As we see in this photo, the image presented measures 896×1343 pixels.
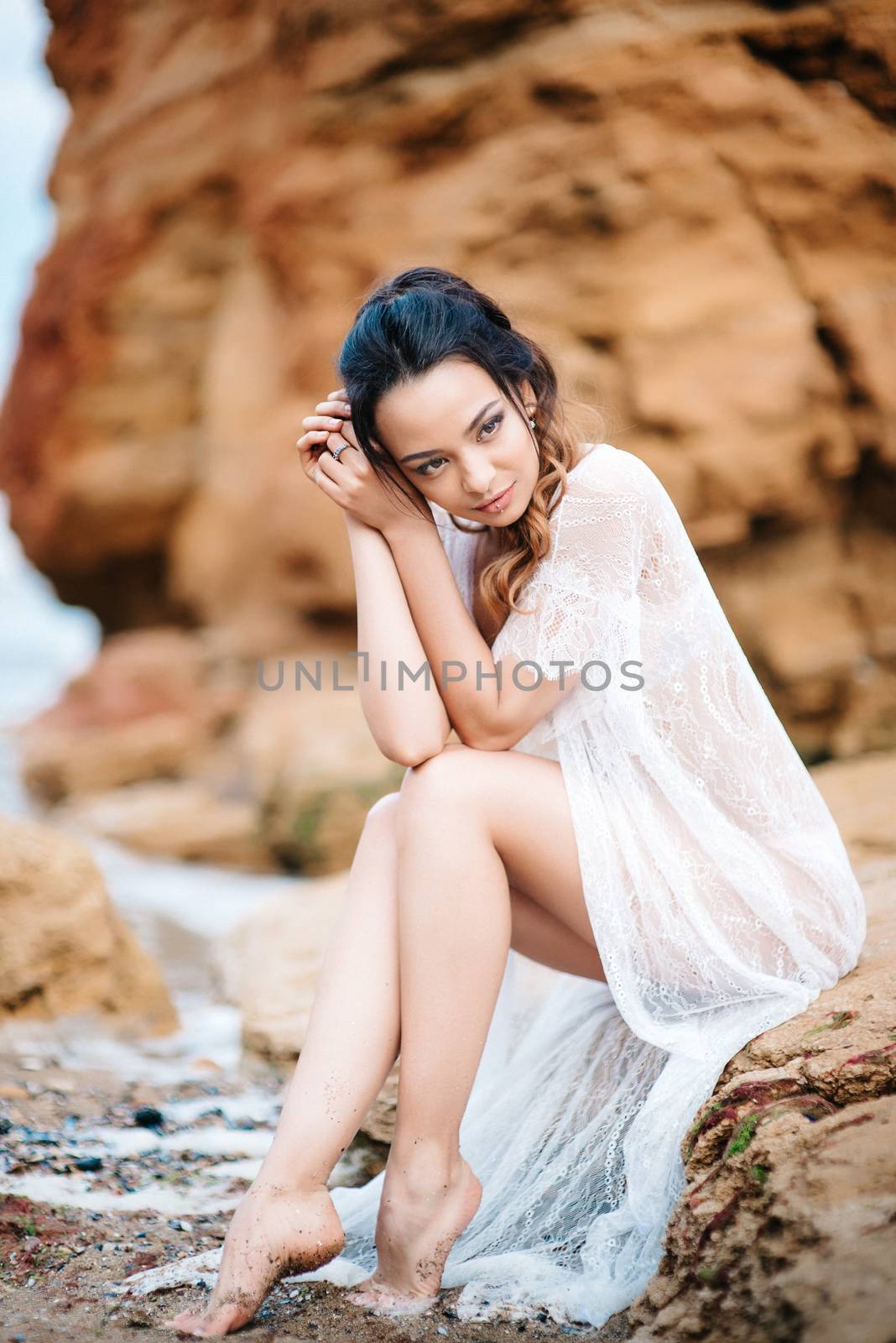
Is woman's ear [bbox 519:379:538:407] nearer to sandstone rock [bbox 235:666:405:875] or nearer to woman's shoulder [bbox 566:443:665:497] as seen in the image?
woman's shoulder [bbox 566:443:665:497]

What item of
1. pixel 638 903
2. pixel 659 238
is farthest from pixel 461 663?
pixel 659 238

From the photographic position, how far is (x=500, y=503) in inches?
93.4

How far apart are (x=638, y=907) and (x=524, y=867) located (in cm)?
24

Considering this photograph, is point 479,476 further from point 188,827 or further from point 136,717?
point 136,717

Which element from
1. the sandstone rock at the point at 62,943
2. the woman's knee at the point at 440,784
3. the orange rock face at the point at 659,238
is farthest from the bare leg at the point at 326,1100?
the orange rock face at the point at 659,238

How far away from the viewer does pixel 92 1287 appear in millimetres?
2012

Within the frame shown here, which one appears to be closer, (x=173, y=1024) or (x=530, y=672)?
(x=530, y=672)

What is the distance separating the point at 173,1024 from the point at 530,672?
209 cm

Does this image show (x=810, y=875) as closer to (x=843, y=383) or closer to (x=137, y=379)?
(x=843, y=383)

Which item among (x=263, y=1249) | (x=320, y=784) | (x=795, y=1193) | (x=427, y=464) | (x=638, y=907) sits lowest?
(x=320, y=784)

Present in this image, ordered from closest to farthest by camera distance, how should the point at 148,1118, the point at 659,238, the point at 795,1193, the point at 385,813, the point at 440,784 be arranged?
the point at 795,1193 → the point at 440,784 → the point at 385,813 → the point at 148,1118 → the point at 659,238

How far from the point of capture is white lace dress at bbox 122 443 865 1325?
2092 mm

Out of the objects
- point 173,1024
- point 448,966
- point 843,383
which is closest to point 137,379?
point 843,383

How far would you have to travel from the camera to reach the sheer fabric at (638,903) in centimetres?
210
